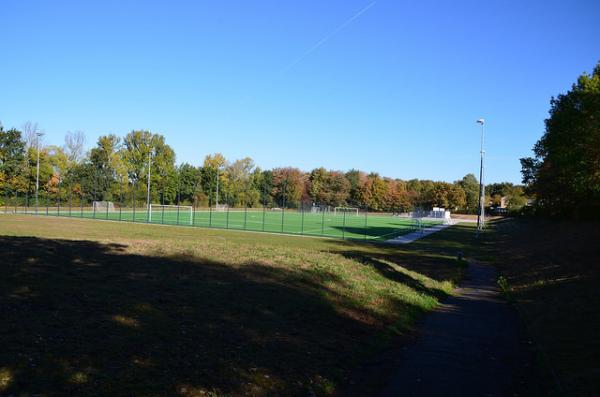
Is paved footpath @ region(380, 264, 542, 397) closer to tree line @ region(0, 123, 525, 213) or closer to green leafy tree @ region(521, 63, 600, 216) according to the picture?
green leafy tree @ region(521, 63, 600, 216)

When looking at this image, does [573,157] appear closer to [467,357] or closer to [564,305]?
[564,305]

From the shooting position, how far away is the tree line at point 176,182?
6625 cm

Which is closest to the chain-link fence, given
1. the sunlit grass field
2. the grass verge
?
the grass verge

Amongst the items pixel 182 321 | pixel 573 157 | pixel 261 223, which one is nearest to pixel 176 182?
pixel 261 223

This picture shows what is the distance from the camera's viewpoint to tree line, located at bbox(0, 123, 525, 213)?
66250 mm

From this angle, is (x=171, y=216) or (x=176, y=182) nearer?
(x=171, y=216)

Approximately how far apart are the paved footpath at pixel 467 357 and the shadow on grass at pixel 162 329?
0.93 m

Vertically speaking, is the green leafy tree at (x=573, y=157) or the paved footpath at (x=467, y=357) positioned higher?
the green leafy tree at (x=573, y=157)

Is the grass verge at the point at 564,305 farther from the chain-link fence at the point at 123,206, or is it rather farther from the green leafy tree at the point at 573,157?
the chain-link fence at the point at 123,206

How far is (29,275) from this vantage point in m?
8.89

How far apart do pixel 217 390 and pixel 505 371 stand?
4.56m

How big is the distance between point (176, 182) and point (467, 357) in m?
77.9

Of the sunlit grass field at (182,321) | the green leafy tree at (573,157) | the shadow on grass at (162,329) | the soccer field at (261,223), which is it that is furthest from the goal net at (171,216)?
the shadow on grass at (162,329)

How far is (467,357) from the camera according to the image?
802 centimetres
